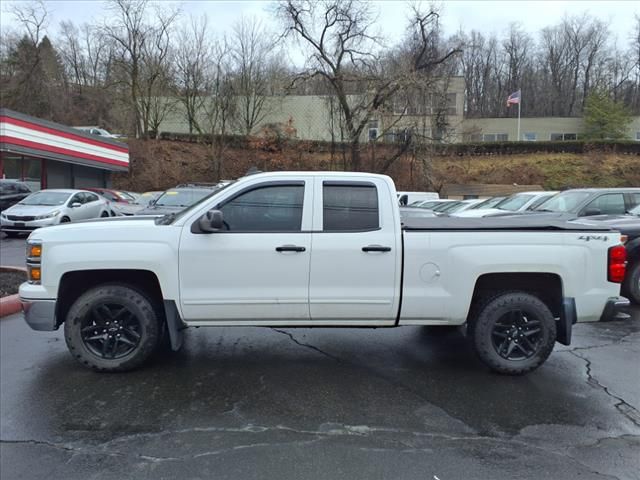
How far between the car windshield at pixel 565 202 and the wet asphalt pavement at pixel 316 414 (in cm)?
543

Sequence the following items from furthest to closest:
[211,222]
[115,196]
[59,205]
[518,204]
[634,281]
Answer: [115,196] → [59,205] → [518,204] → [634,281] → [211,222]

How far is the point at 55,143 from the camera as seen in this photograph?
2180 centimetres

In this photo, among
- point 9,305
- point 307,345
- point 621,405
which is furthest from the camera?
point 9,305

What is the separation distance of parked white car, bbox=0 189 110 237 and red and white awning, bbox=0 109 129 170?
16.6 feet

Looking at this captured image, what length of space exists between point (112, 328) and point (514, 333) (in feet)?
12.6

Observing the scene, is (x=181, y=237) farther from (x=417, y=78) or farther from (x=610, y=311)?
(x=417, y=78)

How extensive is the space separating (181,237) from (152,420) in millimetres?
1586

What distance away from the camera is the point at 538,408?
Result: 3.88 m

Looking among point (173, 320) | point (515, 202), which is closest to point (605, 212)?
point (515, 202)

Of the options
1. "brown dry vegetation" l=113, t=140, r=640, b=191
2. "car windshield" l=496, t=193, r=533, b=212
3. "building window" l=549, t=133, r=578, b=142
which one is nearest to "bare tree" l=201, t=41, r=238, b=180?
"brown dry vegetation" l=113, t=140, r=640, b=191

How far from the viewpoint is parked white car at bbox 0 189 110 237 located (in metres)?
14.4

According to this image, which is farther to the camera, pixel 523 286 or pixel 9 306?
pixel 9 306

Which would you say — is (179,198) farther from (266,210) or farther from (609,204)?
(609,204)

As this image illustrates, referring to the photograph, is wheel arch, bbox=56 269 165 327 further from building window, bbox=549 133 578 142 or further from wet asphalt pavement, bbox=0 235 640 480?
building window, bbox=549 133 578 142
